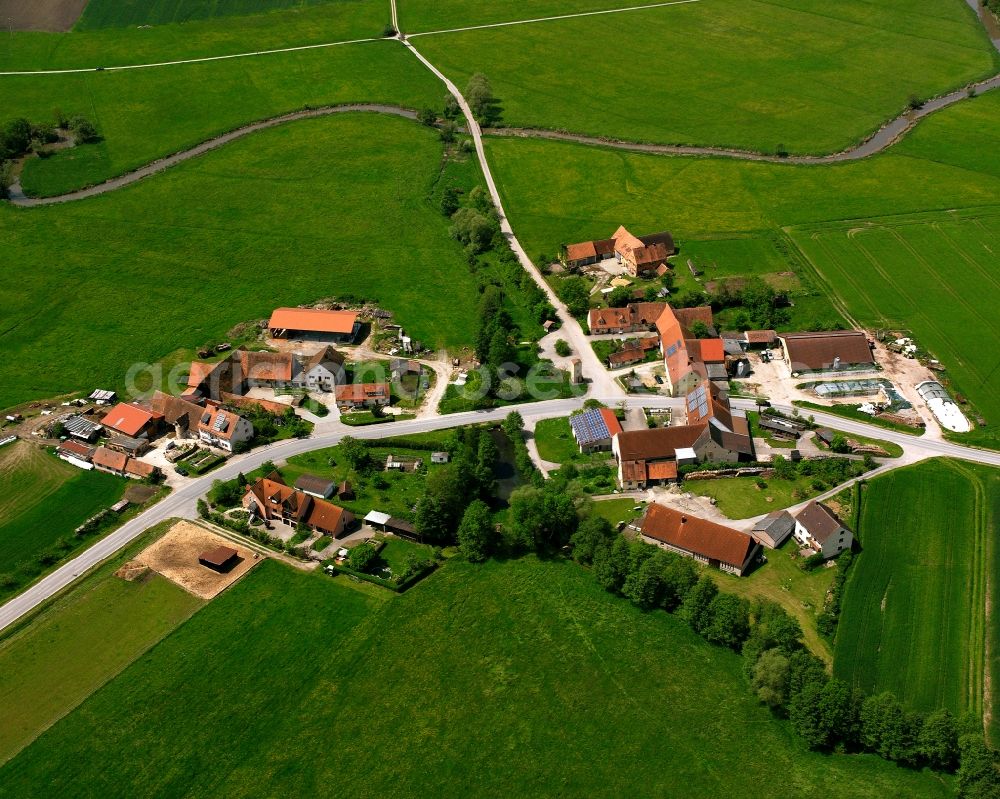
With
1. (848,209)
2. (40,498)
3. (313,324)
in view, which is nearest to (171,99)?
(313,324)

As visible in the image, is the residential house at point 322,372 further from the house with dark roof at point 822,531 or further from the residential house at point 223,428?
the house with dark roof at point 822,531

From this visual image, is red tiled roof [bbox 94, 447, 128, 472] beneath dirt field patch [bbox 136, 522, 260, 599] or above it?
above

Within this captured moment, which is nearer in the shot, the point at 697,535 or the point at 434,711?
the point at 434,711

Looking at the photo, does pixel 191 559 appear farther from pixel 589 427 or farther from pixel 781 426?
pixel 781 426

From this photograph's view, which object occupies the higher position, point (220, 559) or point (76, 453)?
point (76, 453)

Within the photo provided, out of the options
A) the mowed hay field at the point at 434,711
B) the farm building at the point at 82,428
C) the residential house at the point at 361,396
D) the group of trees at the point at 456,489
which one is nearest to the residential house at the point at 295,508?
the mowed hay field at the point at 434,711

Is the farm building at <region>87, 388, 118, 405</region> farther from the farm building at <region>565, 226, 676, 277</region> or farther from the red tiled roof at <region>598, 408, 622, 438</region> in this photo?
the farm building at <region>565, 226, 676, 277</region>

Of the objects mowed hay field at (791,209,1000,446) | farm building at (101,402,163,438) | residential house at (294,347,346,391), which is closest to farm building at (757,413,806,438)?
mowed hay field at (791,209,1000,446)

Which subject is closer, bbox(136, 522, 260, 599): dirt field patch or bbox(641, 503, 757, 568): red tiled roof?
bbox(641, 503, 757, 568): red tiled roof
